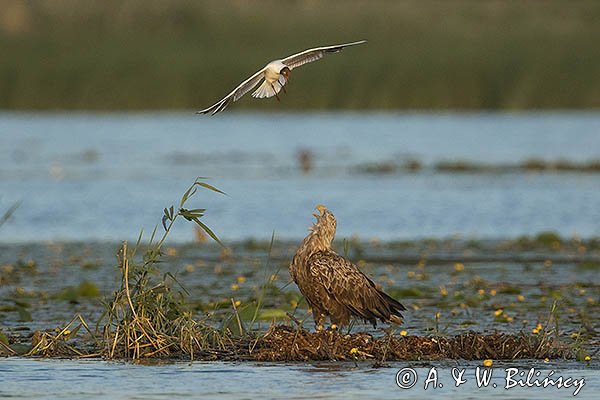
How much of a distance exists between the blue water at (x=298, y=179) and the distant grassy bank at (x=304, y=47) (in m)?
1.18

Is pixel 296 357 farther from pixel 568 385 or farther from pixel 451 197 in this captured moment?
pixel 451 197

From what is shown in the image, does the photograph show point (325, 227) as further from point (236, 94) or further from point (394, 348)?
point (236, 94)

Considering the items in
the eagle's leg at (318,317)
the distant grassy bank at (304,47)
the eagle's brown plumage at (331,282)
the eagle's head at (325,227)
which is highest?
the distant grassy bank at (304,47)

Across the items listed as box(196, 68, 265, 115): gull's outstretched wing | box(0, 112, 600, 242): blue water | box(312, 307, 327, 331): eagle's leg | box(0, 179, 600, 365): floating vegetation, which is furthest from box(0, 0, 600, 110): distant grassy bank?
box(312, 307, 327, 331): eagle's leg

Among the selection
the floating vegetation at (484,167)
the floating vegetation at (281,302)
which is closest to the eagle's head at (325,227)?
the floating vegetation at (281,302)

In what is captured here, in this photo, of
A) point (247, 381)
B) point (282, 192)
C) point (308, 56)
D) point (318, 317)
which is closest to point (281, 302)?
point (318, 317)

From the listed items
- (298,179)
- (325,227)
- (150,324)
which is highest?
(298,179)

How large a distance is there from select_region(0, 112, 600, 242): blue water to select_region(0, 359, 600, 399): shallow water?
953 centimetres

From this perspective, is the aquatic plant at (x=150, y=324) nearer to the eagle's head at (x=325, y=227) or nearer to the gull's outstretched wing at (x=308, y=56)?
the eagle's head at (x=325, y=227)

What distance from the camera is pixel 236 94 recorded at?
434 inches

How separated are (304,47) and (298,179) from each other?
3610 cm

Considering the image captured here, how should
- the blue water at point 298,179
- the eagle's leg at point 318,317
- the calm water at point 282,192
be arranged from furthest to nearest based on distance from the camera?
the blue water at point 298,179 → the eagle's leg at point 318,317 → the calm water at point 282,192

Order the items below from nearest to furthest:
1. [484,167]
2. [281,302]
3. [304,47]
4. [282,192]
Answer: [281,302] → [282,192] → [484,167] → [304,47]

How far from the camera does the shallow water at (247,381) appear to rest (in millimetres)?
9062
